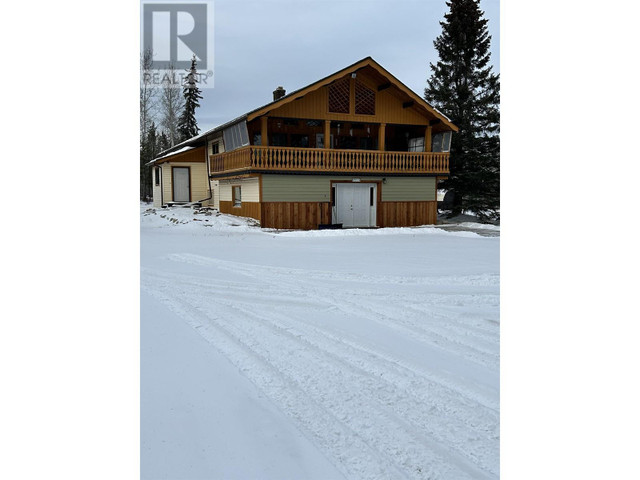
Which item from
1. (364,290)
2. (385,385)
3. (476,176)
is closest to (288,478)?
(385,385)

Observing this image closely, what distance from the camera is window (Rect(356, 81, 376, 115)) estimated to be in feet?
67.7

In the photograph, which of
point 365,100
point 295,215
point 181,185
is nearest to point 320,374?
point 295,215

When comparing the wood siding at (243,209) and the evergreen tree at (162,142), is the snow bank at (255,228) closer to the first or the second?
the wood siding at (243,209)

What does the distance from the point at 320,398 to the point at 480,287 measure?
4.82 m

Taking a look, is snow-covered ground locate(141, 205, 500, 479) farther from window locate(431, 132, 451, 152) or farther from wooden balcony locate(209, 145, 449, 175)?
window locate(431, 132, 451, 152)

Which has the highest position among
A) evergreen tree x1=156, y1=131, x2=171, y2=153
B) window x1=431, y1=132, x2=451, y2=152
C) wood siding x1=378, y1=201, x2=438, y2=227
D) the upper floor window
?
evergreen tree x1=156, y1=131, x2=171, y2=153

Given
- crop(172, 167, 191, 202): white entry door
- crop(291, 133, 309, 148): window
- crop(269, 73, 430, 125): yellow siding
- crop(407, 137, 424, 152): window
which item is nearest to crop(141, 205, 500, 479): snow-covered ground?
crop(269, 73, 430, 125): yellow siding

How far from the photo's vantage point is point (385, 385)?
13.0 feet

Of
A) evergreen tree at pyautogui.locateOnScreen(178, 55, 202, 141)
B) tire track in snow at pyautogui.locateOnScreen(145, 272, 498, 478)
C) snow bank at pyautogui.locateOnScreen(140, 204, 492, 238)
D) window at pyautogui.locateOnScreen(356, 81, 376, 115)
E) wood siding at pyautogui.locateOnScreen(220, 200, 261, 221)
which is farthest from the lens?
evergreen tree at pyautogui.locateOnScreen(178, 55, 202, 141)

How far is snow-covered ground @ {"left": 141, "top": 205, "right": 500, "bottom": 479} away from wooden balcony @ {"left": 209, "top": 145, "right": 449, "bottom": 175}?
409 inches

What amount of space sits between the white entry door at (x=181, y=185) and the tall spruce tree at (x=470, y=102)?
15.7 meters
